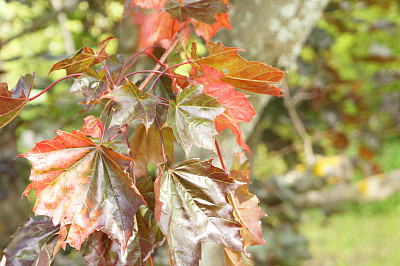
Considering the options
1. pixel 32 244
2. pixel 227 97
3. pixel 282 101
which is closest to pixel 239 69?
pixel 227 97

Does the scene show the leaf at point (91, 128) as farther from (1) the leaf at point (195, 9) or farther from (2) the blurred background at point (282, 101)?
(2) the blurred background at point (282, 101)

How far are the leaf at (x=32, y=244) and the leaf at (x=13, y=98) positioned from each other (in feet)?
0.52

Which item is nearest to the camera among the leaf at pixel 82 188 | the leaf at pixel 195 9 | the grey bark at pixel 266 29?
the leaf at pixel 82 188

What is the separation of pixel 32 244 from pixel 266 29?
0.76 metres

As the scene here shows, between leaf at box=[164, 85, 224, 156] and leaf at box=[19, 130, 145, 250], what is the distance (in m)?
0.07

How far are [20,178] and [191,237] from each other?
3.76 feet

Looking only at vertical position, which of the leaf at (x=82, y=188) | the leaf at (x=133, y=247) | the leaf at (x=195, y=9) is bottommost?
the leaf at (x=133, y=247)

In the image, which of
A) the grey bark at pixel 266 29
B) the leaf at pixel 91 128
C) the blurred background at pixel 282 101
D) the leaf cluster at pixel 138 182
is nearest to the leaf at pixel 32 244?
the leaf cluster at pixel 138 182

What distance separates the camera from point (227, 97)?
485 mm

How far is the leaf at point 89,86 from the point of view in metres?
0.47

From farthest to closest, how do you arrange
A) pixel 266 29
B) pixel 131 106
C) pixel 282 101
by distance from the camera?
pixel 282 101
pixel 266 29
pixel 131 106

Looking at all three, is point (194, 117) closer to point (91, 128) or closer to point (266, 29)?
point (91, 128)

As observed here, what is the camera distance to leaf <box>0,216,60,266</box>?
48 centimetres

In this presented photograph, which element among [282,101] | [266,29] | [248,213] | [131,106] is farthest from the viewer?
[282,101]
